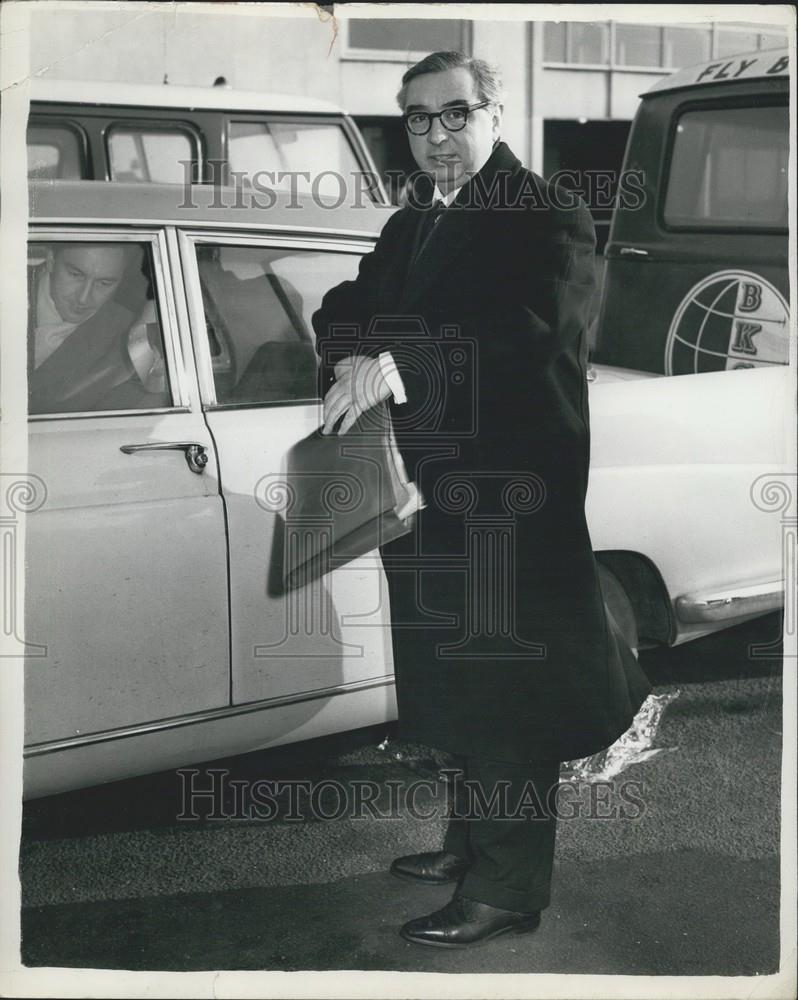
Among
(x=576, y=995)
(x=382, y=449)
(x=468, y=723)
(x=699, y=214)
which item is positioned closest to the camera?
(x=576, y=995)

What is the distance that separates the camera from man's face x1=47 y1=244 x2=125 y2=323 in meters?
2.58

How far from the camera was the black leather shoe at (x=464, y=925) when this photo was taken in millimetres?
2396

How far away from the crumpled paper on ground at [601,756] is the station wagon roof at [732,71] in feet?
8.58

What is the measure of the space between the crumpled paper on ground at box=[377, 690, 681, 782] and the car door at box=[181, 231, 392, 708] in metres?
0.48

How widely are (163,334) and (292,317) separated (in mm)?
362

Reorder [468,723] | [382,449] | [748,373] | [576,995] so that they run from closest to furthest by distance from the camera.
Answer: [576,995]
[468,723]
[382,449]
[748,373]

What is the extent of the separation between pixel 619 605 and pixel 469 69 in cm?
154

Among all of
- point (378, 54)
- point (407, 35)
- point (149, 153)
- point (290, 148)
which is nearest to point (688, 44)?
point (378, 54)

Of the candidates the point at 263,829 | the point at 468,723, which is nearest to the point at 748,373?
the point at 468,723

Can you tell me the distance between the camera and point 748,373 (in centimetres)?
315

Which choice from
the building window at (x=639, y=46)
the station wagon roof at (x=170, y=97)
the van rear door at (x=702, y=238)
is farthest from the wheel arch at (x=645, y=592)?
the station wagon roof at (x=170, y=97)

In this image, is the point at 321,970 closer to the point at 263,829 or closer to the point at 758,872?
the point at 263,829

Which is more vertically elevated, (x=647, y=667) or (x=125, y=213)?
(x=125, y=213)

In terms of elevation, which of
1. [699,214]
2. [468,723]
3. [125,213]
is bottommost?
[468,723]
